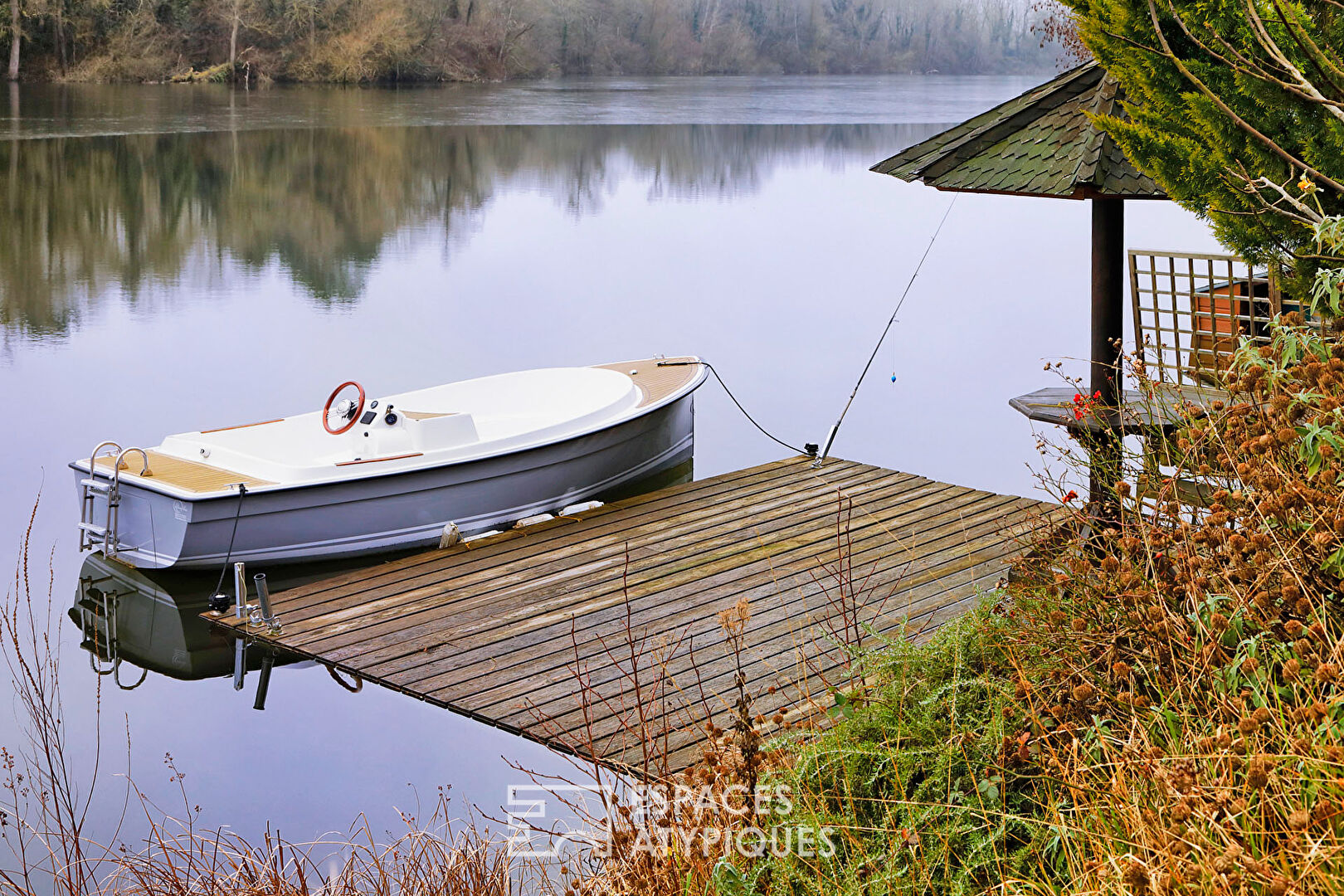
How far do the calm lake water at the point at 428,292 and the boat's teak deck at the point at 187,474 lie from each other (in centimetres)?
76

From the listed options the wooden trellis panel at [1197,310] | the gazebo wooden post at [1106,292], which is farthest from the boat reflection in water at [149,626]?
the wooden trellis panel at [1197,310]

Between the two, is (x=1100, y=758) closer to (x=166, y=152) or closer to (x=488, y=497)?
(x=488, y=497)

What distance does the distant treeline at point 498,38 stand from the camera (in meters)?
39.5

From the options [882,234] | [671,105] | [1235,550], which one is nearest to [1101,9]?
[1235,550]

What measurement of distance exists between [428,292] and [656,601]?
14165 mm

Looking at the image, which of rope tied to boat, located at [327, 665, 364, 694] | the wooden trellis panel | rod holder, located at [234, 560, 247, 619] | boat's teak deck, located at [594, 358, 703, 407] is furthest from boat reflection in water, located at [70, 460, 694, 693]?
the wooden trellis panel

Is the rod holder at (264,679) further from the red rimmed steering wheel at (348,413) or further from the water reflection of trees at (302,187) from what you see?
the water reflection of trees at (302,187)

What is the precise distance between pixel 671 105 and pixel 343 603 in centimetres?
3605

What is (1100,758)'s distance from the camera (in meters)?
2.94

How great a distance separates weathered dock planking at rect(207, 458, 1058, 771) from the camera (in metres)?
5.44

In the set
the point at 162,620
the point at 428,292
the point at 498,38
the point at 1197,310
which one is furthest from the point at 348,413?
the point at 498,38

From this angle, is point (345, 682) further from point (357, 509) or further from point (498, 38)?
point (498, 38)

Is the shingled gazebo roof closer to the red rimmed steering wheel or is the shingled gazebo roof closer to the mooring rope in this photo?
the red rimmed steering wheel

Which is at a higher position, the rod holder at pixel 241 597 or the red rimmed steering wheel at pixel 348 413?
the red rimmed steering wheel at pixel 348 413
